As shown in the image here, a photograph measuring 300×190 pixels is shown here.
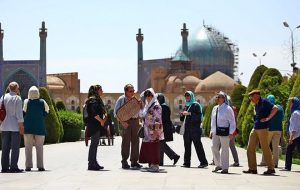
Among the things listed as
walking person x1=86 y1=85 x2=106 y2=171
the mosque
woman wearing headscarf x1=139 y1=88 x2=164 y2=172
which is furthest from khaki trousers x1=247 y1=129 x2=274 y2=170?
the mosque

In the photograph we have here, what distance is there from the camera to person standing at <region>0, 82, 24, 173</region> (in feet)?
37.1

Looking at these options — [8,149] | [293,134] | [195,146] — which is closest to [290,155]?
[293,134]

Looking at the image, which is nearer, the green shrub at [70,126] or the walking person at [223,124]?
the walking person at [223,124]

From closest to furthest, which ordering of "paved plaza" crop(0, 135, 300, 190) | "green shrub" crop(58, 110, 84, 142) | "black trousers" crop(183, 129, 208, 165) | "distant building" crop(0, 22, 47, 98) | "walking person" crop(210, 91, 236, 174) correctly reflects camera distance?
"paved plaza" crop(0, 135, 300, 190) < "walking person" crop(210, 91, 236, 174) < "black trousers" crop(183, 129, 208, 165) < "green shrub" crop(58, 110, 84, 142) < "distant building" crop(0, 22, 47, 98)

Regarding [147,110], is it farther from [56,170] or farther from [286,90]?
[286,90]

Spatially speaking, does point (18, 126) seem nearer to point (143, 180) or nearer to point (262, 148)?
point (143, 180)

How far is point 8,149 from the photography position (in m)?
11.4

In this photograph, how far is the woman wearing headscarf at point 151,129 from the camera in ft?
37.8

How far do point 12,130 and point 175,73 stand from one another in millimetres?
84977

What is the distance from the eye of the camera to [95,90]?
11.8 metres

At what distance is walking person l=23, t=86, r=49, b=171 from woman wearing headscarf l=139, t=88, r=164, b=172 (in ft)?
5.24

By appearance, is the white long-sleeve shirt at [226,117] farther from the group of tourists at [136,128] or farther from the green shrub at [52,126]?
the green shrub at [52,126]

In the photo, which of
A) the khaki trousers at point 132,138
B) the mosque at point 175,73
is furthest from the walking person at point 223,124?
the mosque at point 175,73

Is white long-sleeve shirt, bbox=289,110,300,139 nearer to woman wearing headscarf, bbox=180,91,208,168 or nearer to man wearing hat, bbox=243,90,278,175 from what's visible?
man wearing hat, bbox=243,90,278,175
